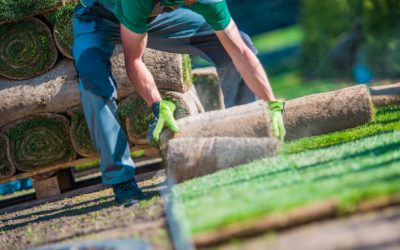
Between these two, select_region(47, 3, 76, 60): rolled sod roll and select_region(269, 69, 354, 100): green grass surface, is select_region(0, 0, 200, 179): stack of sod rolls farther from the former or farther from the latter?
select_region(269, 69, 354, 100): green grass surface

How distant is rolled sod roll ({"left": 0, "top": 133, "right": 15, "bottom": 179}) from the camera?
25.0 feet

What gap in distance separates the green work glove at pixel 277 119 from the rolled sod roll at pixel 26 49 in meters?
2.35

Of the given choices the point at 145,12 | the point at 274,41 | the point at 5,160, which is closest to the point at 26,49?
the point at 5,160

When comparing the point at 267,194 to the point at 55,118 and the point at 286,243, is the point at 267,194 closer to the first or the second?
the point at 286,243

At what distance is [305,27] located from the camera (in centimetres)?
1820

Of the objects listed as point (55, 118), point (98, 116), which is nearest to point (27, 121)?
point (55, 118)

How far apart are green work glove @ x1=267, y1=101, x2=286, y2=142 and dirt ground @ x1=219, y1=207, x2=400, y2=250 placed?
8.07 ft

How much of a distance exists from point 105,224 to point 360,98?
108 inches

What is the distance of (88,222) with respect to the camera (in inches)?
211

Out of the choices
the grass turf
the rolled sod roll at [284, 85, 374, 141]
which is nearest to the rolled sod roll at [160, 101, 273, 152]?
the grass turf

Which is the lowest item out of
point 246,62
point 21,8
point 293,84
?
point 293,84

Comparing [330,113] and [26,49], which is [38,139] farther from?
[330,113]

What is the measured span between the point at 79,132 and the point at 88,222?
92.4 inches

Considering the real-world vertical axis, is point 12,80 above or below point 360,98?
above
